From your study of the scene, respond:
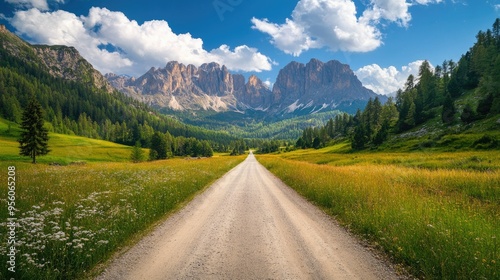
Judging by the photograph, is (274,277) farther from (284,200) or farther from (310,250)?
(284,200)

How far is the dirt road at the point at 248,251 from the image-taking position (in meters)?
5.88

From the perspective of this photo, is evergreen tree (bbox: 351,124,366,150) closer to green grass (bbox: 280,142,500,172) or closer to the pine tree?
green grass (bbox: 280,142,500,172)

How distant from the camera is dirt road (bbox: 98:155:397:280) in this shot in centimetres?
588

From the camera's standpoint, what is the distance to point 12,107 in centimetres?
12731

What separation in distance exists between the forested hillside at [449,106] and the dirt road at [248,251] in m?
55.1

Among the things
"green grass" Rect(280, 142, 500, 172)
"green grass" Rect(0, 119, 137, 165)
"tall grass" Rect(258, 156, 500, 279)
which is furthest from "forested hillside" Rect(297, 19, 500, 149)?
"green grass" Rect(0, 119, 137, 165)

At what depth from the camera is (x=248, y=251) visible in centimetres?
717

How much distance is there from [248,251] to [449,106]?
3724 inches

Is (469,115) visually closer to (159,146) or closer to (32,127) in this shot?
(159,146)

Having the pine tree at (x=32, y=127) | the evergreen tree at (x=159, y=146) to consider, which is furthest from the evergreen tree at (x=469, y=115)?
the pine tree at (x=32, y=127)

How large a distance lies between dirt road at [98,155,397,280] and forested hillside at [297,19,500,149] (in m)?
55.1

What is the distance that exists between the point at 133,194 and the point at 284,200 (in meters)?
9.09

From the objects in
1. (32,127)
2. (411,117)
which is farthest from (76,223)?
(411,117)

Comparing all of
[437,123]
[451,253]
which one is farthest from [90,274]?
[437,123]
